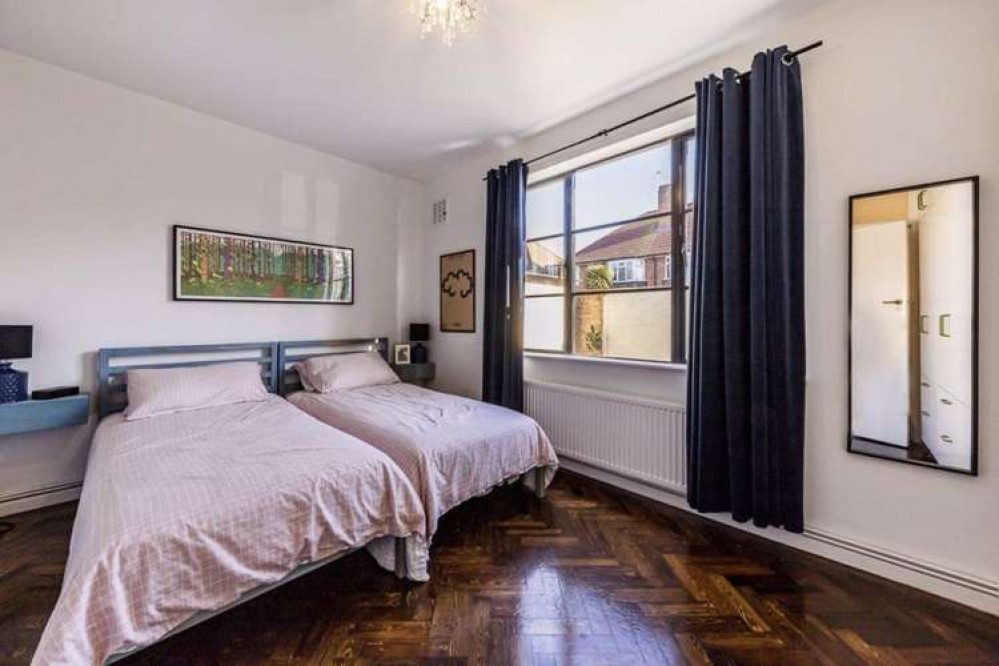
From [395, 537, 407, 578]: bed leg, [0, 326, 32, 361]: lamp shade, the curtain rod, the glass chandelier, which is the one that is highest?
the glass chandelier

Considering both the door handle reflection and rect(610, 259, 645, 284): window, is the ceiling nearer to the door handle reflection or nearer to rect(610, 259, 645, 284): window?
rect(610, 259, 645, 284): window

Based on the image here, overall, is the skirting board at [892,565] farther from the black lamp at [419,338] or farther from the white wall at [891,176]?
the black lamp at [419,338]

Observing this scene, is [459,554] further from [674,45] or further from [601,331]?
[674,45]

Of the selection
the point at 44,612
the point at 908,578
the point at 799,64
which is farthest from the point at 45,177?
the point at 908,578

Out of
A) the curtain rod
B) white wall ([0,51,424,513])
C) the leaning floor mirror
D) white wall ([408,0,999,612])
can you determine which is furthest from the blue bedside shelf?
the leaning floor mirror

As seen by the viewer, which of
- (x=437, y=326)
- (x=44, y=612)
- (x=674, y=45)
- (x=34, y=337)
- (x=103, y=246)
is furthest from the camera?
(x=437, y=326)

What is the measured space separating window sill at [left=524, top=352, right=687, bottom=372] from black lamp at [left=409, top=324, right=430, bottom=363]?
4.06 feet

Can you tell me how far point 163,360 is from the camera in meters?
2.82

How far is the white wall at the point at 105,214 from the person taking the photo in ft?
7.62

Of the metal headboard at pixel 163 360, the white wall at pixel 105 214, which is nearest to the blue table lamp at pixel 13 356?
the white wall at pixel 105 214

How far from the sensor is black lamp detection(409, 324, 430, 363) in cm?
401

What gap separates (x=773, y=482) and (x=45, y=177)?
442cm

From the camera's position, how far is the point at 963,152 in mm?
1616

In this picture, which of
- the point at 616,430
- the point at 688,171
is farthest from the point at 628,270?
the point at 616,430
